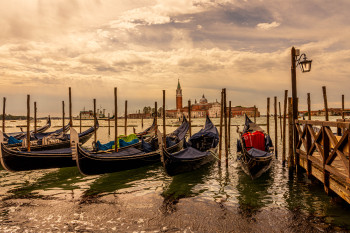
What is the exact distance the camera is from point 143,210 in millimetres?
5391

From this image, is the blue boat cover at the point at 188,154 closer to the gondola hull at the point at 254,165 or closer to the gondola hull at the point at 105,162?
the gondola hull at the point at 105,162

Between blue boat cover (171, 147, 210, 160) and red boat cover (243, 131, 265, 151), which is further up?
red boat cover (243, 131, 265, 151)

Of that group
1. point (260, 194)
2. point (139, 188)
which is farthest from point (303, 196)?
point (139, 188)

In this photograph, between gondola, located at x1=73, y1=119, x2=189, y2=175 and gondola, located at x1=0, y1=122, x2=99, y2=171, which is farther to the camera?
gondola, located at x1=0, y1=122, x2=99, y2=171

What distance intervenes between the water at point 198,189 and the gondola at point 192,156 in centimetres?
31

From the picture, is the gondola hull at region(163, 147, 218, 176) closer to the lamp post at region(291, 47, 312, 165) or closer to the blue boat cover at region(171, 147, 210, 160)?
the blue boat cover at region(171, 147, 210, 160)

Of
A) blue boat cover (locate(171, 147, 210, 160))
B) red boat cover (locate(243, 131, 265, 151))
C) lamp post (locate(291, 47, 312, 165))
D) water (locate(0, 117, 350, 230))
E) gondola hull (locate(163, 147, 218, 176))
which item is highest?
lamp post (locate(291, 47, 312, 165))

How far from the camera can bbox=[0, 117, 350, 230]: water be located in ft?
17.3

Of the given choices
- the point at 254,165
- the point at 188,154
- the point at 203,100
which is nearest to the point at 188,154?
the point at 188,154

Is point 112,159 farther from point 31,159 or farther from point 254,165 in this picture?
point 254,165

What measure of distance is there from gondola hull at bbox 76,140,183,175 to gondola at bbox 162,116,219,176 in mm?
982

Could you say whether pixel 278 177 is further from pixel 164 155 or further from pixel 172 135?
pixel 172 135

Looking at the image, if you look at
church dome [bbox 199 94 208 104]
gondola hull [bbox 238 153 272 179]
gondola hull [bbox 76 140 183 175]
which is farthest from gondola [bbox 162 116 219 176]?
church dome [bbox 199 94 208 104]

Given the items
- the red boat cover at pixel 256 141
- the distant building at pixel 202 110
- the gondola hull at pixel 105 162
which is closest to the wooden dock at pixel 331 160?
the red boat cover at pixel 256 141
